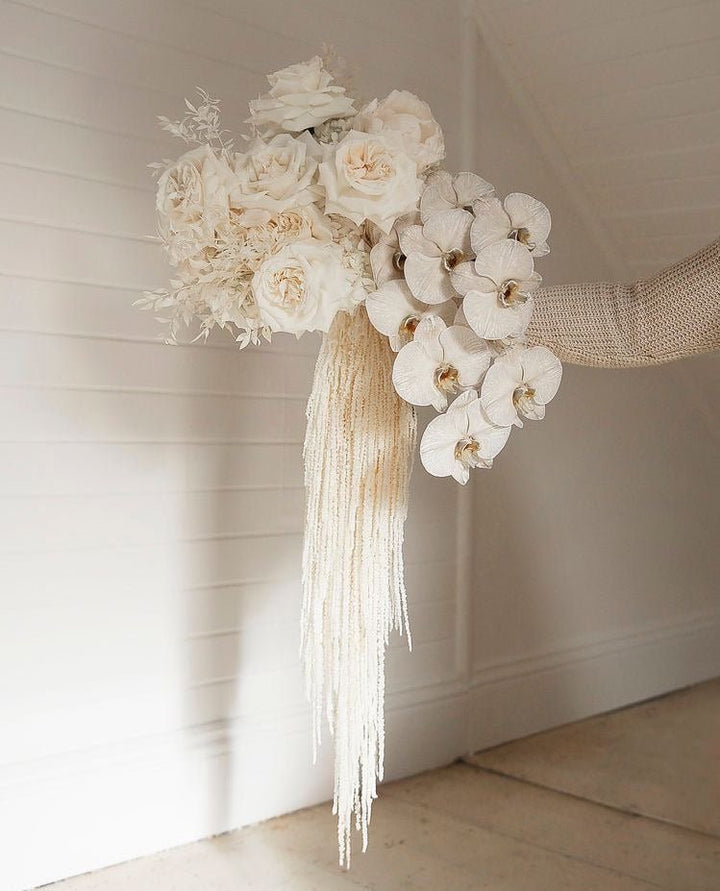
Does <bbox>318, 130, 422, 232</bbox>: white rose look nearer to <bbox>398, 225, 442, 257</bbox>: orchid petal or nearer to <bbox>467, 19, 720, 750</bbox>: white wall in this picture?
<bbox>398, 225, 442, 257</bbox>: orchid petal

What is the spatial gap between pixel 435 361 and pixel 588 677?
2042mm

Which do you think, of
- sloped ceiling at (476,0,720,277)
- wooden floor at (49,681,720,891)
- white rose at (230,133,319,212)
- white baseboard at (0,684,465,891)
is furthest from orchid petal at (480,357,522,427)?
sloped ceiling at (476,0,720,277)

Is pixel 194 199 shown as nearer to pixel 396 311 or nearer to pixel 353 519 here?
pixel 396 311

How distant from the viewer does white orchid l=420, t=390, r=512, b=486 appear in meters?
1.29

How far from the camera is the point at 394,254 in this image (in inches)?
52.2

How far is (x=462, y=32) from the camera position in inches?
106

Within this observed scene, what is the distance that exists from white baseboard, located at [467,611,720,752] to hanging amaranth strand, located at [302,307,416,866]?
54.1 inches

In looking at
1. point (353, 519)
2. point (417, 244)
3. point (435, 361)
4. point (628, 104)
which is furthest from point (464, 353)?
point (628, 104)

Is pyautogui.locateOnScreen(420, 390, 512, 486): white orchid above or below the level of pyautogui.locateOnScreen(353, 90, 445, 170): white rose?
below

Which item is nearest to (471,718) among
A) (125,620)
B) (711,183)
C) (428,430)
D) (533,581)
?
(533,581)

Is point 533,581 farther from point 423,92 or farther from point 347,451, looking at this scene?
point 347,451

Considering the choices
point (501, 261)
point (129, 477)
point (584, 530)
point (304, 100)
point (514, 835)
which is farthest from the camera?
point (584, 530)

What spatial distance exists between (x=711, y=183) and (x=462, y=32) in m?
0.73

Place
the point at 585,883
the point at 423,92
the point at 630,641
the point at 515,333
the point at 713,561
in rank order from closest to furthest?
1. the point at 515,333
2. the point at 585,883
3. the point at 423,92
4. the point at 630,641
5. the point at 713,561
